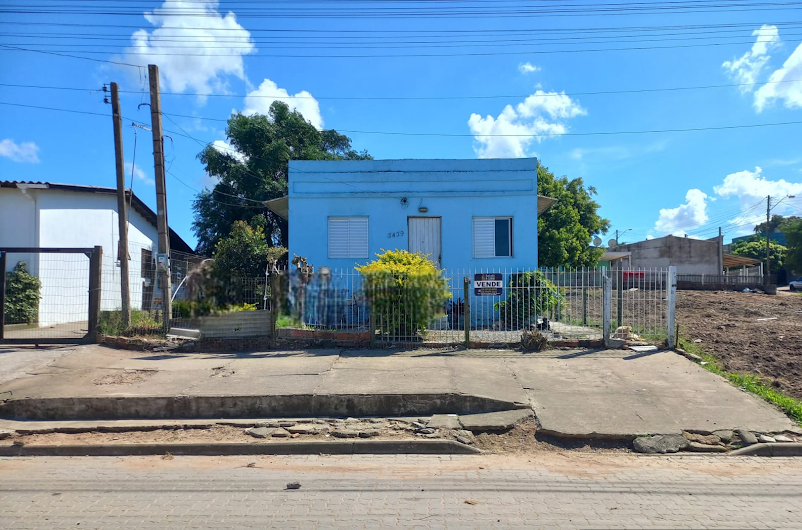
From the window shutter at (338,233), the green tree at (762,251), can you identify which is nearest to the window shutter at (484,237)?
the window shutter at (338,233)

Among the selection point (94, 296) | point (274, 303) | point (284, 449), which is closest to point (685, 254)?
point (274, 303)

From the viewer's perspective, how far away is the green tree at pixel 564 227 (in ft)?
88.7

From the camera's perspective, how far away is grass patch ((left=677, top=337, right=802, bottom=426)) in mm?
6682

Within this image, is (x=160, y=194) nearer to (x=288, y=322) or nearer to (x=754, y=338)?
(x=288, y=322)

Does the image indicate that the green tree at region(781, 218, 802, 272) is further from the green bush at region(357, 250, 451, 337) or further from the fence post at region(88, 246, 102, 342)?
the fence post at region(88, 246, 102, 342)

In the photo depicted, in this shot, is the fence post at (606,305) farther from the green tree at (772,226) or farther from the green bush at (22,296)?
the green tree at (772,226)

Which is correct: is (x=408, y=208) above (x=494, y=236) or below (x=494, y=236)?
above

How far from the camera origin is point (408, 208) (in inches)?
555

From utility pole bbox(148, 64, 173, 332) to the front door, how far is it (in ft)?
20.7

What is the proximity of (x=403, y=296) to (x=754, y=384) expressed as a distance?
237 inches

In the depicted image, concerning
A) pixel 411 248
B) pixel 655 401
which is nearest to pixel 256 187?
pixel 411 248

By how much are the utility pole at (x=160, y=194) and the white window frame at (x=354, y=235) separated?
14.5 ft

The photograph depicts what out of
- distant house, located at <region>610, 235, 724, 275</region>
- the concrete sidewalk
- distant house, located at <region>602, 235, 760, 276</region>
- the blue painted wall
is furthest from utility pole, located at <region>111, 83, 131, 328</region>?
distant house, located at <region>610, 235, 724, 275</region>

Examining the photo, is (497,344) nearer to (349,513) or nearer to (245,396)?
(245,396)
